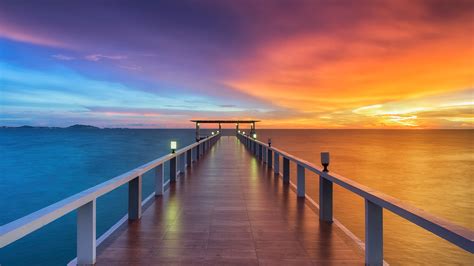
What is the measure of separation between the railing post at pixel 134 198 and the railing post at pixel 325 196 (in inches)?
116

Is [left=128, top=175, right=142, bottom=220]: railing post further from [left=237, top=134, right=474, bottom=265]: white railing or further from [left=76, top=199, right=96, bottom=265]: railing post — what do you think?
[left=237, top=134, right=474, bottom=265]: white railing

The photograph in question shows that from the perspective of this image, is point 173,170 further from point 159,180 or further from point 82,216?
point 82,216

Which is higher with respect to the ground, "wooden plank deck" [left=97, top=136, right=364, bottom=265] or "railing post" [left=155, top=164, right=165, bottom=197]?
"railing post" [left=155, top=164, right=165, bottom=197]

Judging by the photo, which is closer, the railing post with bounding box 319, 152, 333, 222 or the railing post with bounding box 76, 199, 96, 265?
the railing post with bounding box 76, 199, 96, 265

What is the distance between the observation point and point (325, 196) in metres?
4.71

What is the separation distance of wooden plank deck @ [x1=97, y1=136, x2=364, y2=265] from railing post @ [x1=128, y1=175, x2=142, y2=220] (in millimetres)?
151

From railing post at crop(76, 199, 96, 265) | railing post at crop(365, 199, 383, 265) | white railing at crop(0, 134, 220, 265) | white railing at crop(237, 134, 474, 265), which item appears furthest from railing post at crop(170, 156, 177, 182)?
railing post at crop(365, 199, 383, 265)

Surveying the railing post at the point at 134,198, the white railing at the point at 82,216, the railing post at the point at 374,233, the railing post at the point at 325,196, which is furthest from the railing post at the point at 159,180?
the railing post at the point at 374,233

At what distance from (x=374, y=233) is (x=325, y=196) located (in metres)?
1.59

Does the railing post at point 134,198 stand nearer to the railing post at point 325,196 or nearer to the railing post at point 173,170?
the railing post at point 325,196

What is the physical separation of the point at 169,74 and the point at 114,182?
18.7 m

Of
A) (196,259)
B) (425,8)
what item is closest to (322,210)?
(196,259)

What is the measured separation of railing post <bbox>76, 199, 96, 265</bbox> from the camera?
3.06 metres

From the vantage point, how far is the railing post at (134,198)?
4688mm
